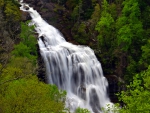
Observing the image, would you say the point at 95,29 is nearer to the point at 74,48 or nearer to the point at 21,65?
the point at 74,48

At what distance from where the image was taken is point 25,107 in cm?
1642

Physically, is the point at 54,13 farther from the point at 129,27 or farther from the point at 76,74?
Result: the point at 129,27

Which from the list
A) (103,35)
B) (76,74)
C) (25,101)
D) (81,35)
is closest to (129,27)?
(103,35)

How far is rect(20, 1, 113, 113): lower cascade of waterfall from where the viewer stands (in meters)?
36.3

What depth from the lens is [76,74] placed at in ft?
126

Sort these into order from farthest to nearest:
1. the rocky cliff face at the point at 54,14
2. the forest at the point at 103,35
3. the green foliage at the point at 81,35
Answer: the rocky cliff face at the point at 54,14 → the green foliage at the point at 81,35 → the forest at the point at 103,35

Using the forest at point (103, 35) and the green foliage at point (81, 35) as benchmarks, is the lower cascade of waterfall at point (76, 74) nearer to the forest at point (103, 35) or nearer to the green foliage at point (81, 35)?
the forest at point (103, 35)

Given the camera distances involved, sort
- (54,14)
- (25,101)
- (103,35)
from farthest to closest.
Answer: (54,14) → (103,35) → (25,101)

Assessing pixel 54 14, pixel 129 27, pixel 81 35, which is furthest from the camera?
pixel 54 14

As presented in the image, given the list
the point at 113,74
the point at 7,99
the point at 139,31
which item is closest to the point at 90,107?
the point at 113,74

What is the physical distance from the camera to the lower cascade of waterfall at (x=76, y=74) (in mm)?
36253

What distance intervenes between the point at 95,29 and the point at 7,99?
28.3 m

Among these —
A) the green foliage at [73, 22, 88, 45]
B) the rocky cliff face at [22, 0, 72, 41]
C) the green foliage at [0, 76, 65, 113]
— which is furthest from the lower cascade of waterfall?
the green foliage at [0, 76, 65, 113]

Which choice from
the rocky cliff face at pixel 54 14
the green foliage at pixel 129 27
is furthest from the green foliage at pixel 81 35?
the green foliage at pixel 129 27
